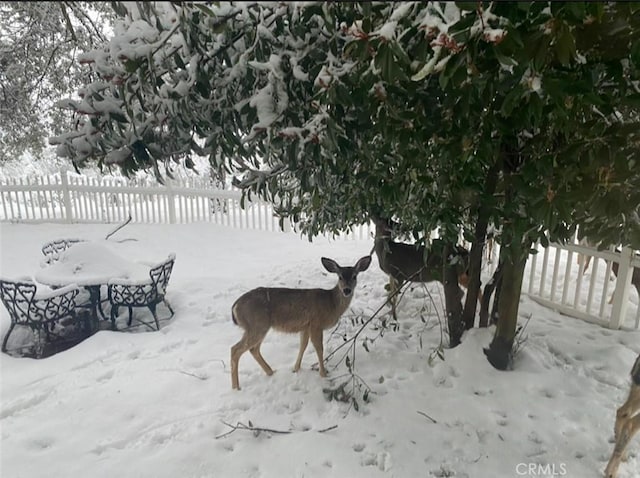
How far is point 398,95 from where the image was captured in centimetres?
195

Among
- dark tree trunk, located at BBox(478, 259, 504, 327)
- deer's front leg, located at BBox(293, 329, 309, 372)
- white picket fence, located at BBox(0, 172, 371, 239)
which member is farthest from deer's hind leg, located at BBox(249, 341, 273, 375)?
white picket fence, located at BBox(0, 172, 371, 239)

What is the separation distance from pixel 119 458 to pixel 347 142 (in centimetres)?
262

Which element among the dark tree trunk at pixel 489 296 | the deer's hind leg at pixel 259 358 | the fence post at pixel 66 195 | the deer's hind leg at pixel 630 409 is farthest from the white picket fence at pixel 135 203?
the deer's hind leg at pixel 630 409

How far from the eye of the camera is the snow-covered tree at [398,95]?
4.47ft

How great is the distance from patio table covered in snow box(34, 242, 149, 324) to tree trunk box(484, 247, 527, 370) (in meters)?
4.09

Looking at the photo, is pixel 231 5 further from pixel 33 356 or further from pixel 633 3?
pixel 33 356

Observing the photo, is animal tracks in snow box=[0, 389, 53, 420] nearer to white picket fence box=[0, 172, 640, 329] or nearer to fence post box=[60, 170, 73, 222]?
white picket fence box=[0, 172, 640, 329]

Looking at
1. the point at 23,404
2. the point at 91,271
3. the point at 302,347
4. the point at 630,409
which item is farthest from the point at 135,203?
the point at 630,409

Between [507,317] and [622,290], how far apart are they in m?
1.86

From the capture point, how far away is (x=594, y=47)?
5.56 feet

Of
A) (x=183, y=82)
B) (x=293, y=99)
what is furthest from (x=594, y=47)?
(x=183, y=82)

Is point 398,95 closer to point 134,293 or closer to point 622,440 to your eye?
point 622,440

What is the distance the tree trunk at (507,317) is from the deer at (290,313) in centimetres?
122

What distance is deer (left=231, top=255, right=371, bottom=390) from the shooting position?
3.86 metres
